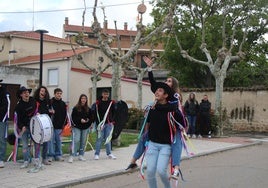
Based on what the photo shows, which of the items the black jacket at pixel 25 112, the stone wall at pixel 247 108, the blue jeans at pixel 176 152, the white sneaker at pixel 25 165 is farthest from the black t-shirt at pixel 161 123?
the stone wall at pixel 247 108

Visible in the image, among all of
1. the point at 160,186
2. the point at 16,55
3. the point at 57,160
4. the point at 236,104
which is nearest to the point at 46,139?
the point at 57,160

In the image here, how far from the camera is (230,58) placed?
2030 centimetres

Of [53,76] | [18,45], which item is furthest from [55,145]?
[18,45]

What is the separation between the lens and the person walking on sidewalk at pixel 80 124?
35.2ft

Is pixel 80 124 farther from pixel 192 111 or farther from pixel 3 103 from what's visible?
pixel 192 111

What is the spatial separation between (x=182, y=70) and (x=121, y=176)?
71.8ft

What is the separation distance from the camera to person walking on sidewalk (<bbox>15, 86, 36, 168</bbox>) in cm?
941

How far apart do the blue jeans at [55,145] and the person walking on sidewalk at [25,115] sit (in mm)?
947

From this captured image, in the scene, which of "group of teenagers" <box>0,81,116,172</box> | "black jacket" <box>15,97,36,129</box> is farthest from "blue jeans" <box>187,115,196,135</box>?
"black jacket" <box>15,97,36,129</box>

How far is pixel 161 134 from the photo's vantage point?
6090mm

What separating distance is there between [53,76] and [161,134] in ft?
96.5

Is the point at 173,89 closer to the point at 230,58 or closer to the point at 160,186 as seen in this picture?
the point at 160,186

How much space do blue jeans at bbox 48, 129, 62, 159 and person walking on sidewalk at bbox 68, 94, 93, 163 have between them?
371mm

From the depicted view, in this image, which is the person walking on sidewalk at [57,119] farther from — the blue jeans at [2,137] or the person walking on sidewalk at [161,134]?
the person walking on sidewalk at [161,134]
